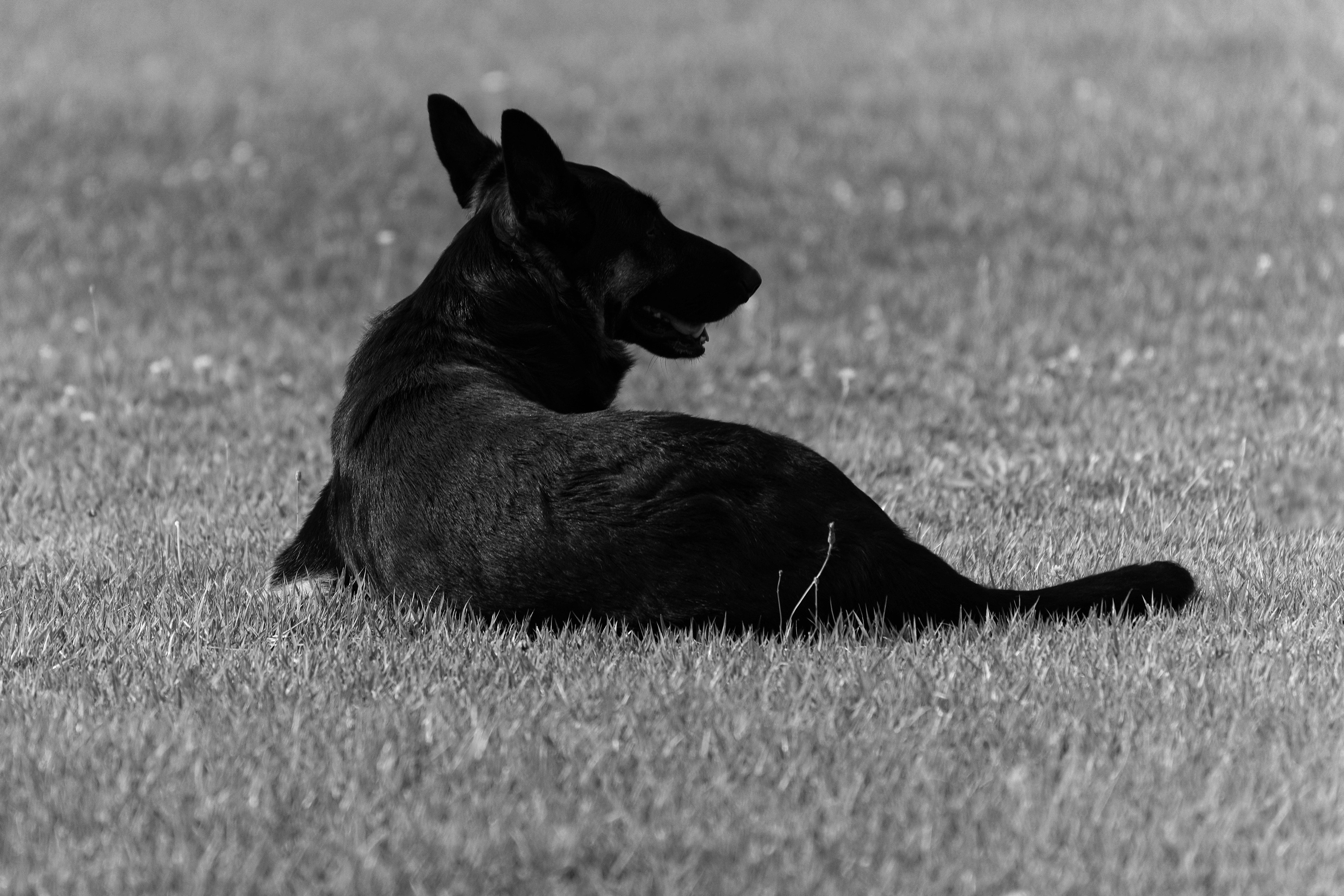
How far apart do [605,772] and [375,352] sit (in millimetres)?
1637

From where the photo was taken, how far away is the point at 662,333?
176 inches

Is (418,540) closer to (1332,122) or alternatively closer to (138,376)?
(138,376)

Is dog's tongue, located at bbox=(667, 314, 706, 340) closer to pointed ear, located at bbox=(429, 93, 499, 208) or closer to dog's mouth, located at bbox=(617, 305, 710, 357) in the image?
dog's mouth, located at bbox=(617, 305, 710, 357)

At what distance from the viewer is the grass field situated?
9.22ft

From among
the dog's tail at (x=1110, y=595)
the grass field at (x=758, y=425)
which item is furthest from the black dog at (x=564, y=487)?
the grass field at (x=758, y=425)

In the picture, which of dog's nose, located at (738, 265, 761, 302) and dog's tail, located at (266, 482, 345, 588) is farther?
dog's nose, located at (738, 265, 761, 302)

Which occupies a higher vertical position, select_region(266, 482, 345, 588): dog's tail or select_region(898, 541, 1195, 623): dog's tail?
select_region(898, 541, 1195, 623): dog's tail

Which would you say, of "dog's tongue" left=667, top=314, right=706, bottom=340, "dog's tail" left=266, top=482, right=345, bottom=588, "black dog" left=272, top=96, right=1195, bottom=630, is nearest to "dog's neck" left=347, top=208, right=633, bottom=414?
"black dog" left=272, top=96, right=1195, bottom=630

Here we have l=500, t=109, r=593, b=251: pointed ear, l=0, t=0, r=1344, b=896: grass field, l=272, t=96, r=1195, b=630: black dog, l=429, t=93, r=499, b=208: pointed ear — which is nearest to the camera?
l=0, t=0, r=1344, b=896: grass field

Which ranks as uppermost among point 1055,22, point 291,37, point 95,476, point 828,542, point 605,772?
point 1055,22

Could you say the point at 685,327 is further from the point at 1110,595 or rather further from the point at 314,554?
the point at 1110,595

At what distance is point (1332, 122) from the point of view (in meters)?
10.9

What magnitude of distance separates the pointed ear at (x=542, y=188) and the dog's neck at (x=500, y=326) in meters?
0.09

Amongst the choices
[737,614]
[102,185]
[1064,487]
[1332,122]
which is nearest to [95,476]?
[737,614]
